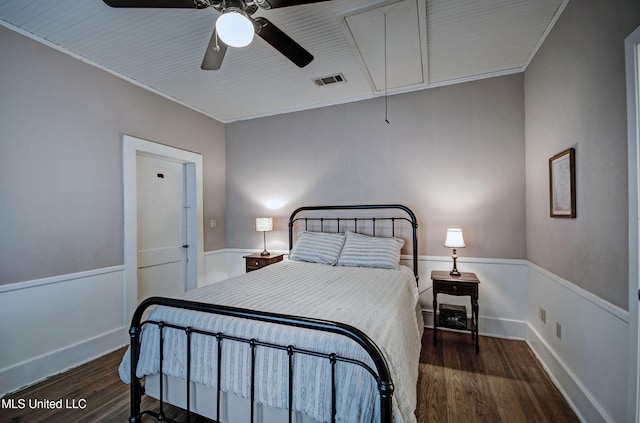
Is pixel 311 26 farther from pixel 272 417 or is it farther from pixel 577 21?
pixel 272 417

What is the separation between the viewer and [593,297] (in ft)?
5.42

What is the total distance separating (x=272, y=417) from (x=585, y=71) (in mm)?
2734

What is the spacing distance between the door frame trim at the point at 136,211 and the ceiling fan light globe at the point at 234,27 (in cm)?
208

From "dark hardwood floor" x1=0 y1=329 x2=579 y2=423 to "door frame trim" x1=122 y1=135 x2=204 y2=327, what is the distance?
29.2 inches

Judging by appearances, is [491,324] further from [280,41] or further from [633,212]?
[280,41]

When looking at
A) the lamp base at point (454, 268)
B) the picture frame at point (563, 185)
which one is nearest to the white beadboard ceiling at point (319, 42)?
the picture frame at point (563, 185)

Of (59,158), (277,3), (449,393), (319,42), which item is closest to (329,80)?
(319,42)

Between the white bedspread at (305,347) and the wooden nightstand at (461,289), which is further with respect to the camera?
the wooden nightstand at (461,289)

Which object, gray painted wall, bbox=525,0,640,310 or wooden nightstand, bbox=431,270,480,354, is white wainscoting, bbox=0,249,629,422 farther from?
wooden nightstand, bbox=431,270,480,354

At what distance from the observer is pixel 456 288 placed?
8.95 feet

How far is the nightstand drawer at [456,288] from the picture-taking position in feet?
8.76

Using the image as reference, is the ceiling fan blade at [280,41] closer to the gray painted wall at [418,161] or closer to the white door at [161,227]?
the gray painted wall at [418,161]

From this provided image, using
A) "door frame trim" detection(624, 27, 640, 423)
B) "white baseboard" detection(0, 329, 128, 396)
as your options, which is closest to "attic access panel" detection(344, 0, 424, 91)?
"door frame trim" detection(624, 27, 640, 423)

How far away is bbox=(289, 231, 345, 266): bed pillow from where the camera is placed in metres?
3.09
